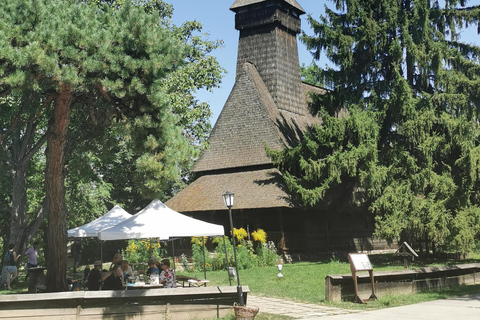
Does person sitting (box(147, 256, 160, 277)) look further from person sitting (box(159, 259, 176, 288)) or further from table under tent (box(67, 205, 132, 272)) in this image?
table under tent (box(67, 205, 132, 272))

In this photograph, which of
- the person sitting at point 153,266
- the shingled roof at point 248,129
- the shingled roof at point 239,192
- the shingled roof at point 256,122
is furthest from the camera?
the shingled roof at point 248,129

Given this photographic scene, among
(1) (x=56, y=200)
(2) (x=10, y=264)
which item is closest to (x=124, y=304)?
(1) (x=56, y=200)

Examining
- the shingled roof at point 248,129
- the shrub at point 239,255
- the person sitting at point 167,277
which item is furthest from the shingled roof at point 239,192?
the person sitting at point 167,277

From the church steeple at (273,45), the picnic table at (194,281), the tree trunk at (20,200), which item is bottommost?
the picnic table at (194,281)

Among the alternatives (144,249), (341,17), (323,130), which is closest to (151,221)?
(144,249)

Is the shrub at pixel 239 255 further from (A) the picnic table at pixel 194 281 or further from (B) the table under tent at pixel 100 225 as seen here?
(A) the picnic table at pixel 194 281

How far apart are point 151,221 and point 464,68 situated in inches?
672

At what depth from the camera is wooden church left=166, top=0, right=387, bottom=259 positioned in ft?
84.1

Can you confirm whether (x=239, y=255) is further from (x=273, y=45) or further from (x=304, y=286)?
(x=273, y=45)

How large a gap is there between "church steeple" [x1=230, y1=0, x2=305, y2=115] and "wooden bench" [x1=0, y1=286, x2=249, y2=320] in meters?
21.4

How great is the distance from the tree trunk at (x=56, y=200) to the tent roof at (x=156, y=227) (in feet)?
3.30

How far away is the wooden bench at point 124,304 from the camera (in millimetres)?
9391

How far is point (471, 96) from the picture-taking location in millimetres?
23641

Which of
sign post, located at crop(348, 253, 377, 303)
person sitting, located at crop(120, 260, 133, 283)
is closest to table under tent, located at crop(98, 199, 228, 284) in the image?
person sitting, located at crop(120, 260, 133, 283)
